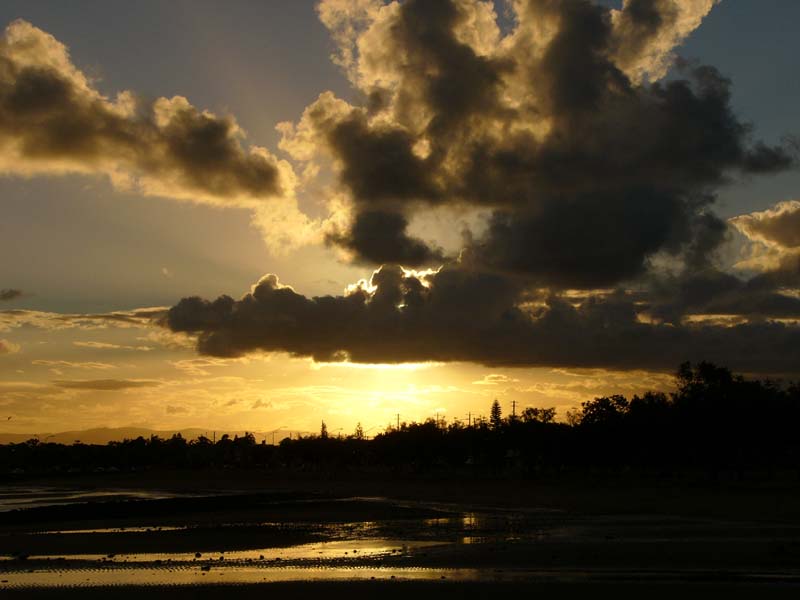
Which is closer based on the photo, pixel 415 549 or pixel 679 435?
pixel 415 549

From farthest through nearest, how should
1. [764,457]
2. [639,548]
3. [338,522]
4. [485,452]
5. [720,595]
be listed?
[485,452], [764,457], [338,522], [639,548], [720,595]

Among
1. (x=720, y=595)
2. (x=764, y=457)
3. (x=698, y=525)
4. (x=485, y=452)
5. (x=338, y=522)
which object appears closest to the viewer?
(x=720, y=595)

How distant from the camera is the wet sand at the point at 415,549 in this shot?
27.3 m

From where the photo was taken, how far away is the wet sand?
89.7ft

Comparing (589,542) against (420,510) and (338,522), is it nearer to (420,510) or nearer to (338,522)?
(338,522)

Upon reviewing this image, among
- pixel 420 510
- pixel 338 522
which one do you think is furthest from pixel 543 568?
pixel 420 510

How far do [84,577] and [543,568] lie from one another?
53.3 ft

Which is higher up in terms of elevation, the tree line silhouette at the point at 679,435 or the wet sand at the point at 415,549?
the tree line silhouette at the point at 679,435

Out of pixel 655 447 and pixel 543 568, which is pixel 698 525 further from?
pixel 655 447

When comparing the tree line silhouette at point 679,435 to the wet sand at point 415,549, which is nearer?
the wet sand at point 415,549

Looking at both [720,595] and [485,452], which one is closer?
[720,595]

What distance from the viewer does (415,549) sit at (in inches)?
1417

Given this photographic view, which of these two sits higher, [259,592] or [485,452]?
[485,452]

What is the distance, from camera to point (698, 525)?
149 feet
